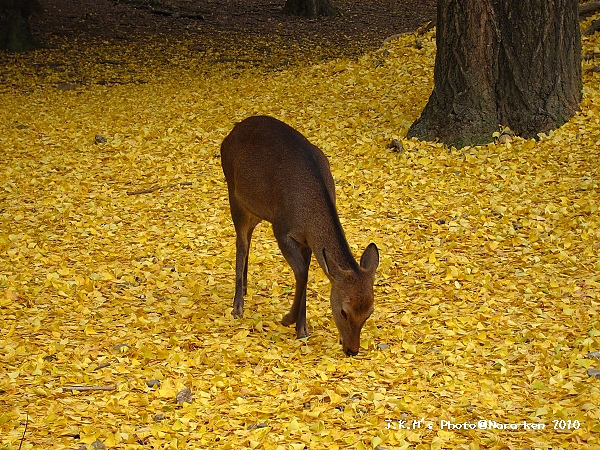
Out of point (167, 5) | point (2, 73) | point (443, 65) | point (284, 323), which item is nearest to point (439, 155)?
point (443, 65)

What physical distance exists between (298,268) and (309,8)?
16.8m

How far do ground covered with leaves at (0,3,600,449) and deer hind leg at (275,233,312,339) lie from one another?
155 mm

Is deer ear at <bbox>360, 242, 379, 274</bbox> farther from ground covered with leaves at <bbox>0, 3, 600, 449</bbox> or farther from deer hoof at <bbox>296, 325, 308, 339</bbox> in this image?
deer hoof at <bbox>296, 325, 308, 339</bbox>

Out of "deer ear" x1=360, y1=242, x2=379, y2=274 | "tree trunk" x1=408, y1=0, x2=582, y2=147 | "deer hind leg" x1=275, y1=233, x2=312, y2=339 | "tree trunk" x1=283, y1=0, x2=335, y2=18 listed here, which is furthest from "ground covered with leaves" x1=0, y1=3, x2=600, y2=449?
"tree trunk" x1=283, y1=0, x2=335, y2=18

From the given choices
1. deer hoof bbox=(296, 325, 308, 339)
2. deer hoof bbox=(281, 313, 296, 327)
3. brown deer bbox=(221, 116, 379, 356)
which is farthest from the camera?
deer hoof bbox=(281, 313, 296, 327)

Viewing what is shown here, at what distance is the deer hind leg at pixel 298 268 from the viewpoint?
222 inches

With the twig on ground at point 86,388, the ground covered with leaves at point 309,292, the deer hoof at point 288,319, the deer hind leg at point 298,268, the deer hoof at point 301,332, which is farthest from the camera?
the deer hoof at point 288,319

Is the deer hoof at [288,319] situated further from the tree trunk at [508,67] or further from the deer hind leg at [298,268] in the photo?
the tree trunk at [508,67]

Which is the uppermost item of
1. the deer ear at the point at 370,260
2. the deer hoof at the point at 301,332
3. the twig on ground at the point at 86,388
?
the deer ear at the point at 370,260


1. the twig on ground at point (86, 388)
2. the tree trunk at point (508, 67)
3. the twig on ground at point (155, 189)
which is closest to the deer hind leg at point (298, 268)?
the twig on ground at point (86, 388)

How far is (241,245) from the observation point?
21.0ft

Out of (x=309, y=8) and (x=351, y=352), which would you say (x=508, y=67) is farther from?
(x=309, y=8)

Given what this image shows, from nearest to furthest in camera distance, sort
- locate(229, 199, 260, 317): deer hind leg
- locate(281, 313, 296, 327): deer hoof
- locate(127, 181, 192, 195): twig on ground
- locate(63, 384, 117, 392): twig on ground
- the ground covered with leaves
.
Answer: the ground covered with leaves → locate(63, 384, 117, 392): twig on ground → locate(281, 313, 296, 327): deer hoof → locate(229, 199, 260, 317): deer hind leg → locate(127, 181, 192, 195): twig on ground

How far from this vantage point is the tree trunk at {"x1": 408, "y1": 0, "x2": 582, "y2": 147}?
945 cm
